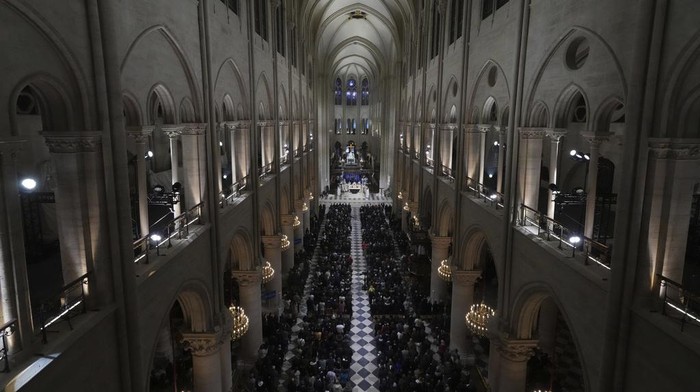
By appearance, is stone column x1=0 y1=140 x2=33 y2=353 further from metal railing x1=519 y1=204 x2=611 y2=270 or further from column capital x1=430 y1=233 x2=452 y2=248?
column capital x1=430 y1=233 x2=452 y2=248

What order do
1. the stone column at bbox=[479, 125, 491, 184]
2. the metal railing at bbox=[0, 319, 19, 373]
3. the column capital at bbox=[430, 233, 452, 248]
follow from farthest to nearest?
the column capital at bbox=[430, 233, 452, 248], the stone column at bbox=[479, 125, 491, 184], the metal railing at bbox=[0, 319, 19, 373]

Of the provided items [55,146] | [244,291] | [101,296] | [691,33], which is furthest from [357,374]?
[691,33]

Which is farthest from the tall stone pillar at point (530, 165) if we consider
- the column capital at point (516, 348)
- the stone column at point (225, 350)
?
the stone column at point (225, 350)

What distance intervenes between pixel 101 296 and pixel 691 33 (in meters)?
8.74

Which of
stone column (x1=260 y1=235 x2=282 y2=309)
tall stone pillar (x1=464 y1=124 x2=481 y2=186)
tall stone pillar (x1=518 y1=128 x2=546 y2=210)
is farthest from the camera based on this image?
stone column (x1=260 y1=235 x2=282 y2=309)

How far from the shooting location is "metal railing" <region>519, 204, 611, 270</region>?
8.25 metres

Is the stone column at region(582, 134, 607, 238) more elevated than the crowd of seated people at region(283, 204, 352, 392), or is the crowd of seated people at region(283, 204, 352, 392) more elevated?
the stone column at region(582, 134, 607, 238)

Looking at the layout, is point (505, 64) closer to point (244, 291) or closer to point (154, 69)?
point (154, 69)

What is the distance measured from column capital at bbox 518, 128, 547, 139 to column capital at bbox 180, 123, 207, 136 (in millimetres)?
7489

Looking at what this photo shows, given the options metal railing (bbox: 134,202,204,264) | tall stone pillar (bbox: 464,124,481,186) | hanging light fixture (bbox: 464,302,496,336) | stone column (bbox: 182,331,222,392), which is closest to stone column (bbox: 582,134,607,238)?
hanging light fixture (bbox: 464,302,496,336)

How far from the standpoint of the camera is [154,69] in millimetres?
8703

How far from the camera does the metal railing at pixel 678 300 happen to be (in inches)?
245

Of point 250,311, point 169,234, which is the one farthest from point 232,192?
point 250,311

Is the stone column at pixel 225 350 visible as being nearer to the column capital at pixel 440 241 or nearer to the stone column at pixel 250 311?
the stone column at pixel 250 311
